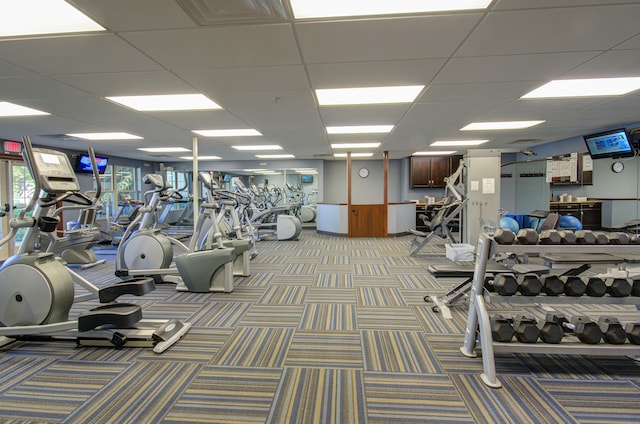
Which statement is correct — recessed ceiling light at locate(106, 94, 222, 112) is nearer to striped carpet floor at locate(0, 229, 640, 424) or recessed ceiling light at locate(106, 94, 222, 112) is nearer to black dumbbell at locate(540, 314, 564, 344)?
striped carpet floor at locate(0, 229, 640, 424)

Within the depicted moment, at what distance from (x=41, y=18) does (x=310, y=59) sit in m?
1.77

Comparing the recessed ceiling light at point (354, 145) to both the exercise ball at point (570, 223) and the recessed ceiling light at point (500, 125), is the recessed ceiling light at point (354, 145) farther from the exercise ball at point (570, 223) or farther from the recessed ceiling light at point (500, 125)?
the exercise ball at point (570, 223)

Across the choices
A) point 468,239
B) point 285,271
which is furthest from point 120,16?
point 468,239

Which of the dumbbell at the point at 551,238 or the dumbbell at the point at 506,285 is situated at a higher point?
the dumbbell at the point at 551,238

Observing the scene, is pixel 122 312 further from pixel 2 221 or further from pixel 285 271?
pixel 2 221

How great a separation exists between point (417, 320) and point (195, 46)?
3.00m

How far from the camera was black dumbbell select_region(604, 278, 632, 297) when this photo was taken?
2.12 m

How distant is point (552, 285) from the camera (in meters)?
2.17

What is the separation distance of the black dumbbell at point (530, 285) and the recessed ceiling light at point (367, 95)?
7.00ft

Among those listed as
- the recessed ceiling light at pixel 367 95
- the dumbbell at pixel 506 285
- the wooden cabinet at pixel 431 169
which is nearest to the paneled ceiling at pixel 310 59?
the recessed ceiling light at pixel 367 95

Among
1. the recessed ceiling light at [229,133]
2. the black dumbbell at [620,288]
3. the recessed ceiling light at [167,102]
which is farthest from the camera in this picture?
the recessed ceiling light at [229,133]

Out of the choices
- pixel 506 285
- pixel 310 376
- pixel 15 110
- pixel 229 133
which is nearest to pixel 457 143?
pixel 229 133

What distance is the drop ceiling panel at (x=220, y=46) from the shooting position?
6.83ft

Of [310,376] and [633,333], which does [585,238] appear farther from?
[310,376]
